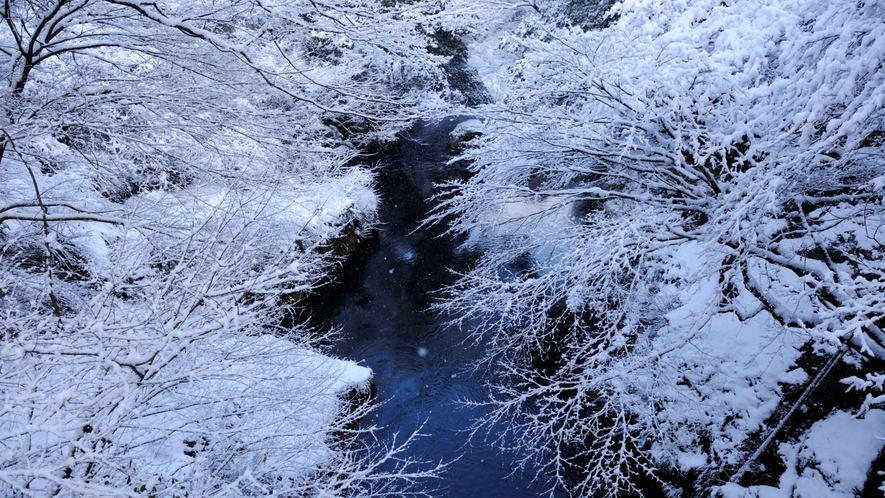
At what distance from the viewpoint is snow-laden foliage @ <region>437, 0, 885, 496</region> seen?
3145 mm

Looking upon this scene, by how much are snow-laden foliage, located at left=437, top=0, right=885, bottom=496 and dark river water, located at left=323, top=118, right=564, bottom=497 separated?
34.2 inches

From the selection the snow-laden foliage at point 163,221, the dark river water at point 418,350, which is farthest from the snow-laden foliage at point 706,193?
the snow-laden foliage at point 163,221

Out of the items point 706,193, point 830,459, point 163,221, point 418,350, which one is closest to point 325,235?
point 163,221

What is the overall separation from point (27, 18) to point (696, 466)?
798 centimetres

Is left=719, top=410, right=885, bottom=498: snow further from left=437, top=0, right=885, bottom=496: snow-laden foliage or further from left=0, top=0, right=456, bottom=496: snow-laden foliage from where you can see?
left=0, top=0, right=456, bottom=496: snow-laden foliage

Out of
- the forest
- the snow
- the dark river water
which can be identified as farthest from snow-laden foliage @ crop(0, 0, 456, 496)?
the snow

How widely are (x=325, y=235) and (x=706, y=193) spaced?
173 inches

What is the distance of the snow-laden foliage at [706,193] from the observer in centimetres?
314

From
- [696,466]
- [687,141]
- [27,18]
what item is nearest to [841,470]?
[696,466]

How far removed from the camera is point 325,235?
4.73 meters

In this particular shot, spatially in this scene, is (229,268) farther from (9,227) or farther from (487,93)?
(487,93)

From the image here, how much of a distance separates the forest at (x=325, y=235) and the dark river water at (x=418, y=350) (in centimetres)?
28

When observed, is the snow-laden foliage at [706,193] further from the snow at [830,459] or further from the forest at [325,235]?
the snow at [830,459]

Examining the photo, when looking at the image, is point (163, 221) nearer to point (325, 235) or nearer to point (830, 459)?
point (325, 235)
